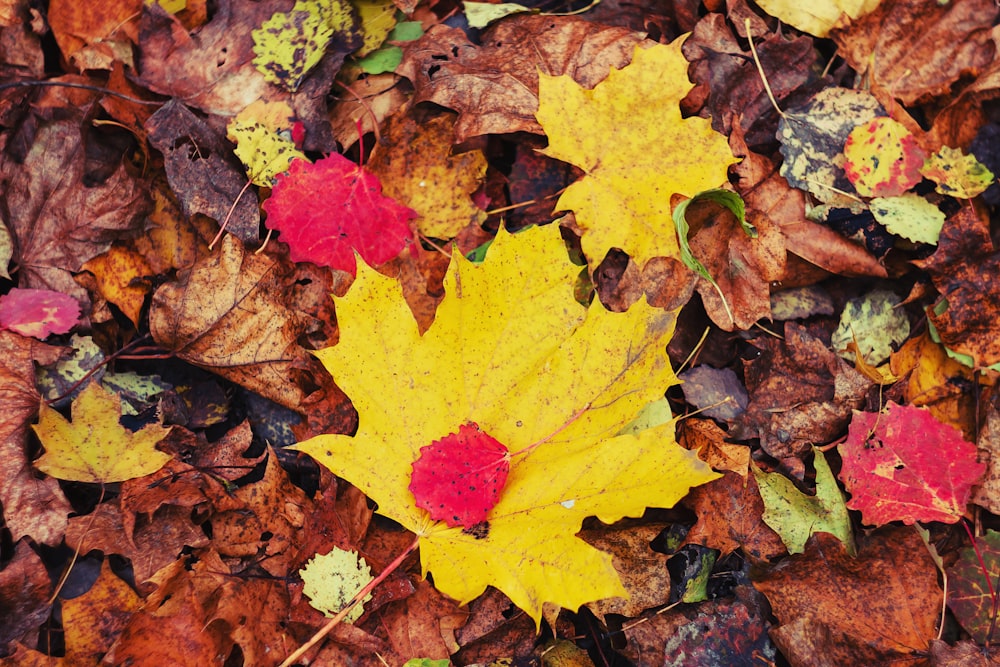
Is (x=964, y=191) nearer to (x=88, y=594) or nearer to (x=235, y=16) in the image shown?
(x=235, y=16)

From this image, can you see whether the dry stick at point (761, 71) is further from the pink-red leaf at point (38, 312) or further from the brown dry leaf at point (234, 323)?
the pink-red leaf at point (38, 312)

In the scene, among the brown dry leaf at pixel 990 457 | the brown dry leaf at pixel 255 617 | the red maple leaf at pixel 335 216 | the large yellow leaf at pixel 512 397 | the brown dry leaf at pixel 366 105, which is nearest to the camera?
the large yellow leaf at pixel 512 397

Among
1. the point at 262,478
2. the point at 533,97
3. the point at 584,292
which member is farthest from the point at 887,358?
the point at 262,478

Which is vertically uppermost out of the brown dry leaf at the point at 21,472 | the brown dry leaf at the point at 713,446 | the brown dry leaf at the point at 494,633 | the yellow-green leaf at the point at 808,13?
the yellow-green leaf at the point at 808,13

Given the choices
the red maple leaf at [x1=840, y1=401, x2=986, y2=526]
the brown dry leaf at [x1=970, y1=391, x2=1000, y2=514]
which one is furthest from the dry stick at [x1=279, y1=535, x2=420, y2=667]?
the brown dry leaf at [x1=970, y1=391, x2=1000, y2=514]

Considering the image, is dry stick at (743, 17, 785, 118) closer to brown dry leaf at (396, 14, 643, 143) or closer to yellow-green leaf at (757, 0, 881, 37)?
yellow-green leaf at (757, 0, 881, 37)

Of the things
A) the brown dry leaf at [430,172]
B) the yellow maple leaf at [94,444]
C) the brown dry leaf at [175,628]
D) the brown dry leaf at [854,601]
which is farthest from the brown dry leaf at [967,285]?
the yellow maple leaf at [94,444]
